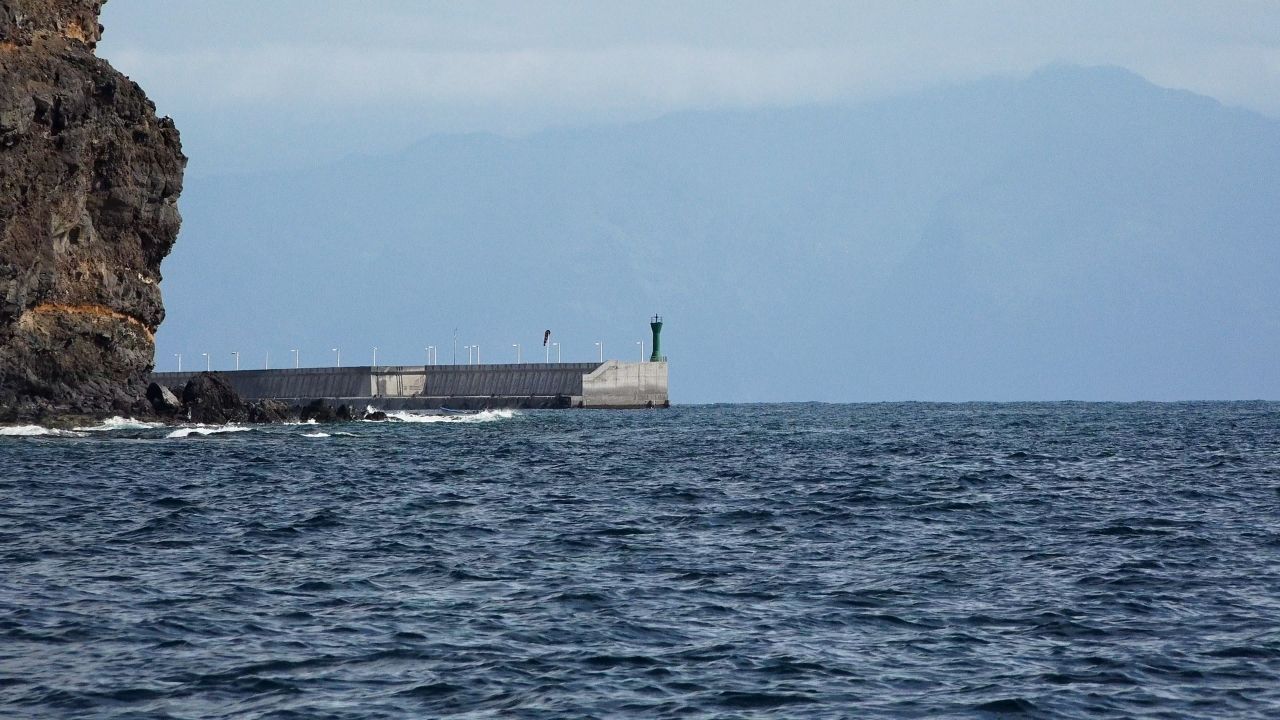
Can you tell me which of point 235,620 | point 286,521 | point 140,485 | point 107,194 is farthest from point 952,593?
point 107,194

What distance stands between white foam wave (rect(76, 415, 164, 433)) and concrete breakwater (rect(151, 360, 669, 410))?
233 feet

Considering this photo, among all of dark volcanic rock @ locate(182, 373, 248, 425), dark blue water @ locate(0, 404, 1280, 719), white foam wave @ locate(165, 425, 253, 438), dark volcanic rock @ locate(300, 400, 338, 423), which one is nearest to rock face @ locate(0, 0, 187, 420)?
white foam wave @ locate(165, 425, 253, 438)

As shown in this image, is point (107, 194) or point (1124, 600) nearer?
point (1124, 600)

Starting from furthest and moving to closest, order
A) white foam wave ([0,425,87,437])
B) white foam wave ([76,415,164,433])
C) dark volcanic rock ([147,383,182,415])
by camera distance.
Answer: dark volcanic rock ([147,383,182,415]) → white foam wave ([76,415,164,433]) → white foam wave ([0,425,87,437])

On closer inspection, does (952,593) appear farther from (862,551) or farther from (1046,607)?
(862,551)

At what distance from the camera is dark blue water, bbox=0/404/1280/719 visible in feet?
54.6

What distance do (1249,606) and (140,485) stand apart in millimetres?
31379

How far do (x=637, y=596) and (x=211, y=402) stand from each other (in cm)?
7380

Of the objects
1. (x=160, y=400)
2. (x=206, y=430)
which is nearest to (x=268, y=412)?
(x=160, y=400)

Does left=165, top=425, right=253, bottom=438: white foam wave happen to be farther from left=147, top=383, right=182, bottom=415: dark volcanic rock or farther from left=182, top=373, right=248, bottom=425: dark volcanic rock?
left=182, top=373, right=248, bottom=425: dark volcanic rock

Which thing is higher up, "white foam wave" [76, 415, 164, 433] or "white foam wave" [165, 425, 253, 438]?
"white foam wave" [76, 415, 164, 433]

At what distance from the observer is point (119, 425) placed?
77625 millimetres

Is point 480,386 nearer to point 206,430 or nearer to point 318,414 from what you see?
point 318,414

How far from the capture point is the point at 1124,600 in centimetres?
2250
